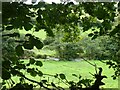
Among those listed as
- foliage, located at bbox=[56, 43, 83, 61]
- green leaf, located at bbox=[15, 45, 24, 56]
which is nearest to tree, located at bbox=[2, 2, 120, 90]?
green leaf, located at bbox=[15, 45, 24, 56]

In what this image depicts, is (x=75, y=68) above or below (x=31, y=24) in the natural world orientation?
below

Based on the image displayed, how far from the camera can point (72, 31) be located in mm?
935

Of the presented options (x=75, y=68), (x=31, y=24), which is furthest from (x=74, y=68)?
(x=31, y=24)

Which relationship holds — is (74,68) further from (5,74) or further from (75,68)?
(5,74)

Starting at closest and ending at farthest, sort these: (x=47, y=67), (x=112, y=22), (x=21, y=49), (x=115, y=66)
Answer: (x=21, y=49), (x=112, y=22), (x=115, y=66), (x=47, y=67)

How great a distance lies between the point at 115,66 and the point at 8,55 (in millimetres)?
371

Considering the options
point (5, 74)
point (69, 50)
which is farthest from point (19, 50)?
point (69, 50)

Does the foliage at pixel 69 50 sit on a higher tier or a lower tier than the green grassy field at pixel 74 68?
higher

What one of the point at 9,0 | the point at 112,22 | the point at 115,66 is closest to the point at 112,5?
the point at 112,22

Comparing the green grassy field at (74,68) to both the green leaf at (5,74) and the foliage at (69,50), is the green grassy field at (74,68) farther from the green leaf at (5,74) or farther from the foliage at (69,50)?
the green leaf at (5,74)

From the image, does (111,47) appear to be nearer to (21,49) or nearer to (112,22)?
(112,22)

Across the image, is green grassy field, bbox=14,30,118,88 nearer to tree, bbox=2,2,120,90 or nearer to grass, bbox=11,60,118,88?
grass, bbox=11,60,118,88

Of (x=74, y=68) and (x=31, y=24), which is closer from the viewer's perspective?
(x=31, y=24)

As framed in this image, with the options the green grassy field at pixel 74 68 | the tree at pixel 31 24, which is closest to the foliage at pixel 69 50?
the green grassy field at pixel 74 68
